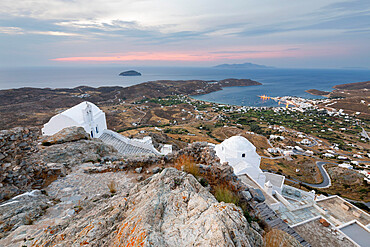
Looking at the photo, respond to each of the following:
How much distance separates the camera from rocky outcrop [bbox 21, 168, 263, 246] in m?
2.53

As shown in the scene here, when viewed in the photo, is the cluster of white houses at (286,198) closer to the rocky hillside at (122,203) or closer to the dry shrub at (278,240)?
the rocky hillside at (122,203)

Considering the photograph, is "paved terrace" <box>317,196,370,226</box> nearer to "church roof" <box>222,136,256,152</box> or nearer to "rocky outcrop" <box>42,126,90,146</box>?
"church roof" <box>222,136,256,152</box>

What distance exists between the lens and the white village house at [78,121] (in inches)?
773

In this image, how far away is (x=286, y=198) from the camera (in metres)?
17.2

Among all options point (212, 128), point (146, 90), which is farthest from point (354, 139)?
point (146, 90)

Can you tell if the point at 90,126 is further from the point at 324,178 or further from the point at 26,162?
the point at 324,178

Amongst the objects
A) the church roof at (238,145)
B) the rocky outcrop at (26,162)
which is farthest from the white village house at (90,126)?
the rocky outcrop at (26,162)

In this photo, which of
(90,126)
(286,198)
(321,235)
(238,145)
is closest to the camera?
(321,235)

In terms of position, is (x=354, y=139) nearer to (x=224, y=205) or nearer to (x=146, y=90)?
(x=224, y=205)

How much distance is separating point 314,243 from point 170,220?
40.6 feet

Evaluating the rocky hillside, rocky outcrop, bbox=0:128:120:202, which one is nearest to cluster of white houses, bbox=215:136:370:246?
the rocky hillside

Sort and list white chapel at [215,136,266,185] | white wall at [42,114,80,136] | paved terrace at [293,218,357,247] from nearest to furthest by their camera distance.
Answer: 1. paved terrace at [293,218,357,247]
2. white wall at [42,114,80,136]
3. white chapel at [215,136,266,185]

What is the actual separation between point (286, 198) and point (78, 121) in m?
23.6

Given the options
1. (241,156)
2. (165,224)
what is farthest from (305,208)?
(165,224)
